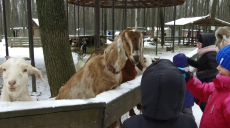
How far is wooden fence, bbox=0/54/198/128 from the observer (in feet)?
5.30

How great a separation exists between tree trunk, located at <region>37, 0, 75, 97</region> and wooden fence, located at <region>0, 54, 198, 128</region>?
360cm

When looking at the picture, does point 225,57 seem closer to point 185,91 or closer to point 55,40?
point 185,91

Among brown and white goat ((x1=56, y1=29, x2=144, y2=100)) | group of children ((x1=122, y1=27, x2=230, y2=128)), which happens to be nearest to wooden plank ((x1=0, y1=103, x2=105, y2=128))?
group of children ((x1=122, y1=27, x2=230, y2=128))

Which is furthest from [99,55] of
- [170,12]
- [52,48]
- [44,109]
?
[170,12]

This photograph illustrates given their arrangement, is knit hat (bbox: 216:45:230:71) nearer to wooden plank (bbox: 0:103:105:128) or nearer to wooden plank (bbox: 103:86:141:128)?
wooden plank (bbox: 103:86:141:128)

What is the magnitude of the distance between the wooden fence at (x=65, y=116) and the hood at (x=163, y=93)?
25.3 inches

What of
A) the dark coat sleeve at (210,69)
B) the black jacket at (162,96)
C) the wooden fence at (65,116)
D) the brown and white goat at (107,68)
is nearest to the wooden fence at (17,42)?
the brown and white goat at (107,68)

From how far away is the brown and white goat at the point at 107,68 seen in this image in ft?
9.50

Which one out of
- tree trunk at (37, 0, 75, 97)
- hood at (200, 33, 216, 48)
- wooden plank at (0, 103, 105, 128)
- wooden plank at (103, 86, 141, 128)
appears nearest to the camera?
wooden plank at (0, 103, 105, 128)

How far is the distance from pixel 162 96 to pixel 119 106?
101 centimetres

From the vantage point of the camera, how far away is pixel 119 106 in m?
2.32

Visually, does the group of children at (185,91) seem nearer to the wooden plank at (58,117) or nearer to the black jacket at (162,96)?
the black jacket at (162,96)

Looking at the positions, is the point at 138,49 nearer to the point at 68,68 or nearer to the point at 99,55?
the point at 99,55

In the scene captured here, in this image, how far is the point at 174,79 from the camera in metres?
1.39
